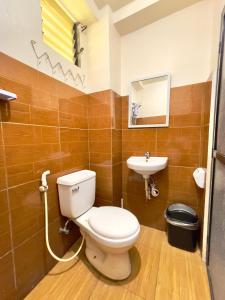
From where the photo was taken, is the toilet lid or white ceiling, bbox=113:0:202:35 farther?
white ceiling, bbox=113:0:202:35

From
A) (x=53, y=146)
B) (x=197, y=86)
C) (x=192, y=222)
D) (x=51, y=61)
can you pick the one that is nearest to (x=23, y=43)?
(x=51, y=61)

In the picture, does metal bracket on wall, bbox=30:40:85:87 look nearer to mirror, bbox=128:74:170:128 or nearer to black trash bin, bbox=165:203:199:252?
mirror, bbox=128:74:170:128

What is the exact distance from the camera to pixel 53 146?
1191 mm

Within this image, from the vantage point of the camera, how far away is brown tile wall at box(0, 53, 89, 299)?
2.85 feet

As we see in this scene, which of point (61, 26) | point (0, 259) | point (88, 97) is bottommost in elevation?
point (0, 259)

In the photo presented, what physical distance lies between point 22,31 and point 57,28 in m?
0.47

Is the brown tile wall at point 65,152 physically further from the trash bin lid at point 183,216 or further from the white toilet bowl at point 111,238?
the white toilet bowl at point 111,238

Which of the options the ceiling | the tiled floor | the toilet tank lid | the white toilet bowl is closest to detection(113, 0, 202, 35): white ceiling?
the ceiling

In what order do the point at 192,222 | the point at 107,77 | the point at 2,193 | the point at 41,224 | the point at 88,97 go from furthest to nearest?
the point at 88,97 → the point at 107,77 → the point at 192,222 → the point at 41,224 → the point at 2,193

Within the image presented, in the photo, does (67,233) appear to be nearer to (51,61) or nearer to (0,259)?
(0,259)

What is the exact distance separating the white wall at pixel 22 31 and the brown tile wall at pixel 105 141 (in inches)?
22.3

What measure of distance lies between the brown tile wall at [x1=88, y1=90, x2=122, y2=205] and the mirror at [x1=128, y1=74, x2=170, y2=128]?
178mm

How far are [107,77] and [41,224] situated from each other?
1464 mm

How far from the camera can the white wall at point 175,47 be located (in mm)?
1306
